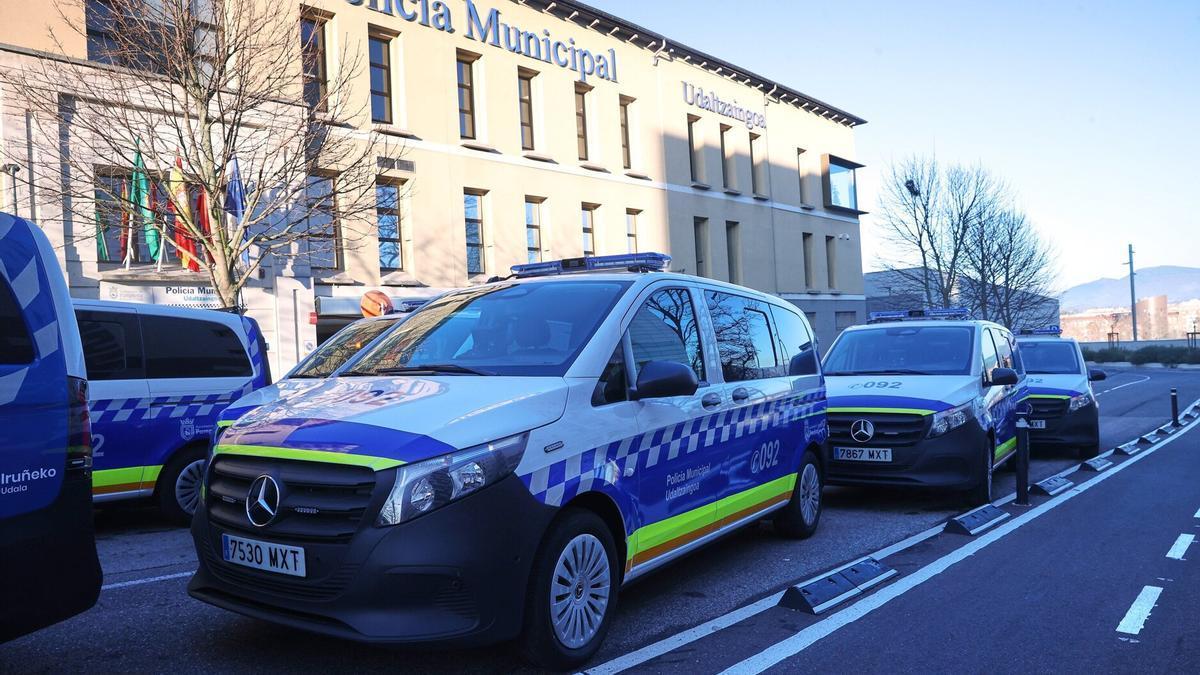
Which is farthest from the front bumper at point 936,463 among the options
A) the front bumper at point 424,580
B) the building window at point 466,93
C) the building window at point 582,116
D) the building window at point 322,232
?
the building window at point 582,116

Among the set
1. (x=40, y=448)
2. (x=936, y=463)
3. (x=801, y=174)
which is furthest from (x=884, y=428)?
Result: (x=801, y=174)

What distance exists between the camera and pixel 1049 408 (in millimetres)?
12562

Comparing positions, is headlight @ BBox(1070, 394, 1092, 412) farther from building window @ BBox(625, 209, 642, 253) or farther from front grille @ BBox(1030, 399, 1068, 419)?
building window @ BBox(625, 209, 642, 253)

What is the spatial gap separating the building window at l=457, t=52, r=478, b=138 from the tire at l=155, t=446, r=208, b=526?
49.9 feet

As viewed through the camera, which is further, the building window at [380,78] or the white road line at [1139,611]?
the building window at [380,78]

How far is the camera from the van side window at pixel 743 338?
569cm

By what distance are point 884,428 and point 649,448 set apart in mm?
4324

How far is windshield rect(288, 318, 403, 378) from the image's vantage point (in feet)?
30.4

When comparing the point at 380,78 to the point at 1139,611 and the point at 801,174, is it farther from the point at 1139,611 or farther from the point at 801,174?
the point at 801,174

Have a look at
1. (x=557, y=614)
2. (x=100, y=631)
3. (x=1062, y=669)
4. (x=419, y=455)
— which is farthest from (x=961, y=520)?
(x=100, y=631)

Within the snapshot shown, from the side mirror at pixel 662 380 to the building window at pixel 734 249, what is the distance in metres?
27.3

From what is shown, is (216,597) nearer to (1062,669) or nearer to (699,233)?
(1062,669)

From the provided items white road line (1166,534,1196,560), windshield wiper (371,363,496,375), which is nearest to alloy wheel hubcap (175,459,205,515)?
windshield wiper (371,363,496,375)

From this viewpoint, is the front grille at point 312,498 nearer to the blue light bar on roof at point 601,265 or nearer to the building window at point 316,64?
the blue light bar on roof at point 601,265
